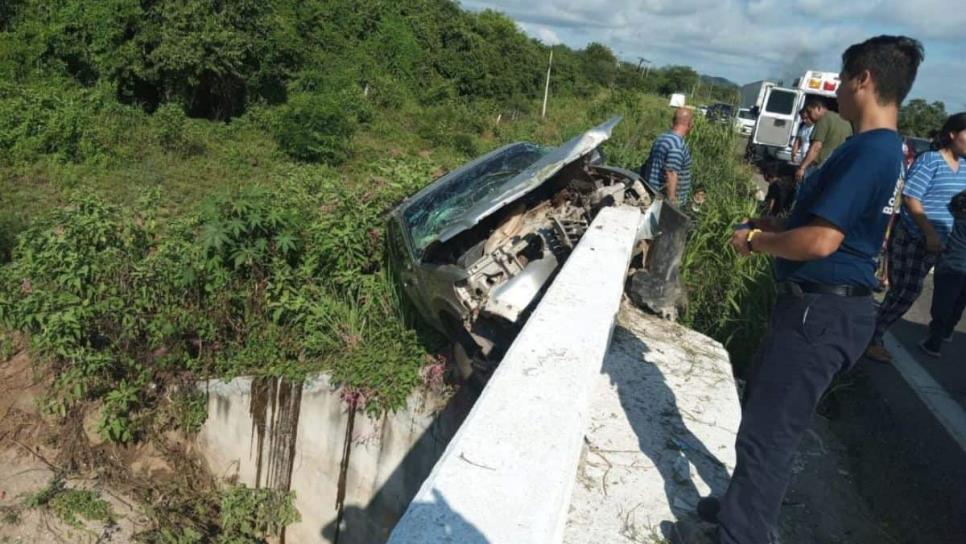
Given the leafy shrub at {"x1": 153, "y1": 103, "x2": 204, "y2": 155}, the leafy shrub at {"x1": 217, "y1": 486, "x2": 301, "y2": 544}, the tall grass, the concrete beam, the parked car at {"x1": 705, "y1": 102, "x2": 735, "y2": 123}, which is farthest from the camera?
the leafy shrub at {"x1": 153, "y1": 103, "x2": 204, "y2": 155}

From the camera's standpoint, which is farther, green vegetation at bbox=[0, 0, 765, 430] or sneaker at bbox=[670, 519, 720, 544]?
green vegetation at bbox=[0, 0, 765, 430]

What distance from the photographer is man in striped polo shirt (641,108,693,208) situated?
5.41 m

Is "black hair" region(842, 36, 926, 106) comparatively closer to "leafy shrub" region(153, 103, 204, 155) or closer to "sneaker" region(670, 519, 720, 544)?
"sneaker" region(670, 519, 720, 544)

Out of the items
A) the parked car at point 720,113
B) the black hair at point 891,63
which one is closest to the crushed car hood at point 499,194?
the black hair at point 891,63

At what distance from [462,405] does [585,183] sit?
2.04 m

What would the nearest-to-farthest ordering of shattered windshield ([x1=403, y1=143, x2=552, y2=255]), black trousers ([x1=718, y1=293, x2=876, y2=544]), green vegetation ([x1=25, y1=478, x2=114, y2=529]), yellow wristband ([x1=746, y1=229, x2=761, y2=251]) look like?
black trousers ([x1=718, y1=293, x2=876, y2=544]) < yellow wristband ([x1=746, y1=229, x2=761, y2=251]) < shattered windshield ([x1=403, y1=143, x2=552, y2=255]) < green vegetation ([x1=25, y1=478, x2=114, y2=529])

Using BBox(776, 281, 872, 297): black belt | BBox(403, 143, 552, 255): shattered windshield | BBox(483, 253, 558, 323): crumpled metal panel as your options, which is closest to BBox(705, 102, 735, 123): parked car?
BBox(403, 143, 552, 255): shattered windshield

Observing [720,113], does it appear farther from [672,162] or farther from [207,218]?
[207,218]

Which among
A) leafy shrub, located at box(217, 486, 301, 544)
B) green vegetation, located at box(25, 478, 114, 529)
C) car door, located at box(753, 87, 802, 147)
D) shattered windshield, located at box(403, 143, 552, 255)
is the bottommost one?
leafy shrub, located at box(217, 486, 301, 544)

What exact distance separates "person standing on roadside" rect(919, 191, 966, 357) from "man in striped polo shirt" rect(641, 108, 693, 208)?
197 cm

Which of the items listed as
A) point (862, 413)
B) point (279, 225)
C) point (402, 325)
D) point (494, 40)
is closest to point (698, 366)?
point (862, 413)

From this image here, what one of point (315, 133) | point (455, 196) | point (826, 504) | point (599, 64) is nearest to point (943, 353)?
point (826, 504)

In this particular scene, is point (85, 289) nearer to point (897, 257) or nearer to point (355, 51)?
point (897, 257)

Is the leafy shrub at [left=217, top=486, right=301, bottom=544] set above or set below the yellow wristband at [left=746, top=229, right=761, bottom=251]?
below
